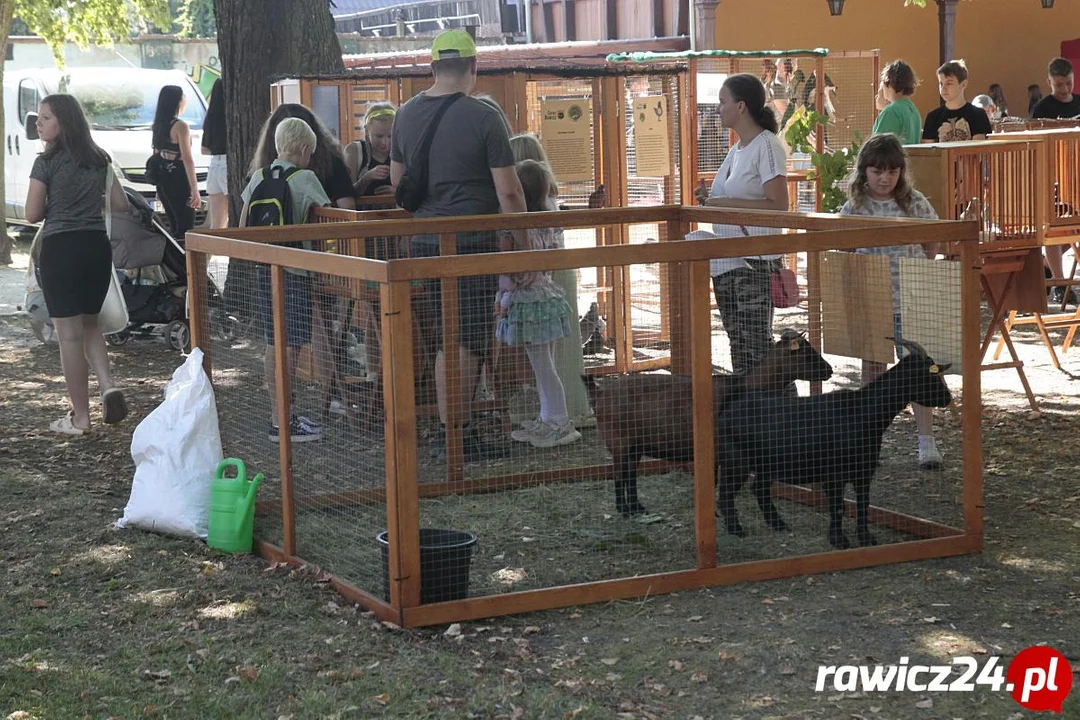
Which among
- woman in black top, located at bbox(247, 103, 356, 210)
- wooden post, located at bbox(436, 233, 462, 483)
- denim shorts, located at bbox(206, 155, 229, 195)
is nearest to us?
wooden post, located at bbox(436, 233, 462, 483)

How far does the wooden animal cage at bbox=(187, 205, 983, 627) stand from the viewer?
514 centimetres

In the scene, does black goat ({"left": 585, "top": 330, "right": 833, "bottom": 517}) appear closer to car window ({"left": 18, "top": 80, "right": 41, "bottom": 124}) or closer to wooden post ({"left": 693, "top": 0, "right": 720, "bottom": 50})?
wooden post ({"left": 693, "top": 0, "right": 720, "bottom": 50})

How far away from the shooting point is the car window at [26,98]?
19281 mm

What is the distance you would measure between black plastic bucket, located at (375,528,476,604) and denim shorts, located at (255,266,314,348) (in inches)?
41.0

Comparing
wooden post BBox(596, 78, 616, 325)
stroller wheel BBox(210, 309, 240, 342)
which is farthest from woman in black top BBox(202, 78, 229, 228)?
stroller wheel BBox(210, 309, 240, 342)

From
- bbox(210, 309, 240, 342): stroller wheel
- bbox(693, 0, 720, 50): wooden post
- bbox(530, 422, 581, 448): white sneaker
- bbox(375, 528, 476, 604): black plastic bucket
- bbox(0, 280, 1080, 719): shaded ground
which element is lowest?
bbox(0, 280, 1080, 719): shaded ground

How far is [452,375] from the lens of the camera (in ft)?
19.6

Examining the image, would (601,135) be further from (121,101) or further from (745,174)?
(121,101)

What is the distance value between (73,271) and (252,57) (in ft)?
10.0

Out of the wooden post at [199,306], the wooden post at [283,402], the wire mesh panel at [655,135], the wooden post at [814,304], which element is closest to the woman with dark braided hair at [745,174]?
the wooden post at [814,304]

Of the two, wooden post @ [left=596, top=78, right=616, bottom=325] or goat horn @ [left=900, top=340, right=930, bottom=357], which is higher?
wooden post @ [left=596, top=78, right=616, bottom=325]

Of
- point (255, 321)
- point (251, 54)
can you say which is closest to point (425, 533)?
point (255, 321)

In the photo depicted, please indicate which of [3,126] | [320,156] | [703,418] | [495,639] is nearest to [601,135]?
[320,156]

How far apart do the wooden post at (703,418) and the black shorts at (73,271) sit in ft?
14.1
